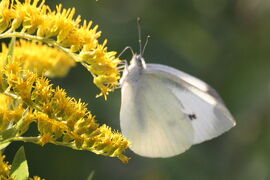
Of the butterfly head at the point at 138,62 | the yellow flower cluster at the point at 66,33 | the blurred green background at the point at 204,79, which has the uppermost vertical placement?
the yellow flower cluster at the point at 66,33

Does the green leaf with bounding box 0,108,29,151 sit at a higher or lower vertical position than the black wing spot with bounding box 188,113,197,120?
higher

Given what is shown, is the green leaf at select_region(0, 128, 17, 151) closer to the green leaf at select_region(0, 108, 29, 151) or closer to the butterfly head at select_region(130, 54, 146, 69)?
the green leaf at select_region(0, 108, 29, 151)

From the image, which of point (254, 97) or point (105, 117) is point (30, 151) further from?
point (254, 97)

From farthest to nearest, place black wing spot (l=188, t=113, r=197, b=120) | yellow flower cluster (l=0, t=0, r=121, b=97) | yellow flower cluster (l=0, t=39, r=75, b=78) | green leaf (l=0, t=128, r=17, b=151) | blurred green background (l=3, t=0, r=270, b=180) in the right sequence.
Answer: blurred green background (l=3, t=0, r=270, b=180) → black wing spot (l=188, t=113, r=197, b=120) → yellow flower cluster (l=0, t=39, r=75, b=78) → yellow flower cluster (l=0, t=0, r=121, b=97) → green leaf (l=0, t=128, r=17, b=151)

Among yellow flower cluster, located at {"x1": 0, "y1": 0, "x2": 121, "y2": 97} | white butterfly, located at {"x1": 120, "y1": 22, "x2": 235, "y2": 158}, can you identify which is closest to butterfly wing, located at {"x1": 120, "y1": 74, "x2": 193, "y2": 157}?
white butterfly, located at {"x1": 120, "y1": 22, "x2": 235, "y2": 158}

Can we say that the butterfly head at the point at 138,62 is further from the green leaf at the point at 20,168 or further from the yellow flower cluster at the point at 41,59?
the green leaf at the point at 20,168

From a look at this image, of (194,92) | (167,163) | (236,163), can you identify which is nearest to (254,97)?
(236,163)

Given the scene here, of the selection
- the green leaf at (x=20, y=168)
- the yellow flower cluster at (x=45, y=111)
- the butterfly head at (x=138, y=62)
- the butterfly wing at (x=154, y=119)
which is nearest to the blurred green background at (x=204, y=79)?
the butterfly wing at (x=154, y=119)

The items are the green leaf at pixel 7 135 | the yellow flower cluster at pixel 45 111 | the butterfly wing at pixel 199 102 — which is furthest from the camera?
the butterfly wing at pixel 199 102

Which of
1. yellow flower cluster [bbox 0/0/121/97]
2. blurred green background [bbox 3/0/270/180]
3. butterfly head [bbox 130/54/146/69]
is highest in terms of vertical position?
yellow flower cluster [bbox 0/0/121/97]
